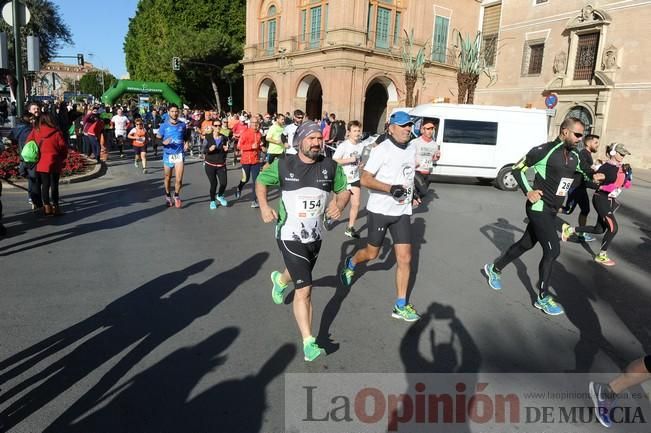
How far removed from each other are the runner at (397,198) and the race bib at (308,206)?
0.92 m

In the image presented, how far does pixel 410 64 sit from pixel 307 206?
30.0 metres

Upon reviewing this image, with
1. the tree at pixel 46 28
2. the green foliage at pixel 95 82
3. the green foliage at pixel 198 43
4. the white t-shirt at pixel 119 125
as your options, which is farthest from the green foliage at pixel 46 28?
the green foliage at pixel 95 82

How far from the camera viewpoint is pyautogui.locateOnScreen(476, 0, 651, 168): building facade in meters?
23.1

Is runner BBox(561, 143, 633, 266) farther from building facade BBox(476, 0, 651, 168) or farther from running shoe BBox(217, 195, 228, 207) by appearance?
building facade BBox(476, 0, 651, 168)

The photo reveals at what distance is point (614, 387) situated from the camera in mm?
3092

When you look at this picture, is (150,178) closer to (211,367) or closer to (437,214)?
(437,214)

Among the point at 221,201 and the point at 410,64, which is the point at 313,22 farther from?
the point at 221,201

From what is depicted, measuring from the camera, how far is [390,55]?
32219 millimetres

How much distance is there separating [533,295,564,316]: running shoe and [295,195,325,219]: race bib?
2.81m

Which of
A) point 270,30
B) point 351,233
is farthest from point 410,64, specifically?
point 351,233

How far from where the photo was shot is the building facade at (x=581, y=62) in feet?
75.7

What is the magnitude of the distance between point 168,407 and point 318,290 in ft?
8.08

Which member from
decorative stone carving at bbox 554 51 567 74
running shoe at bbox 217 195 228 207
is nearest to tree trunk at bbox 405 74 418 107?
decorative stone carving at bbox 554 51 567 74

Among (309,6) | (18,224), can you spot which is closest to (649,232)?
(18,224)
